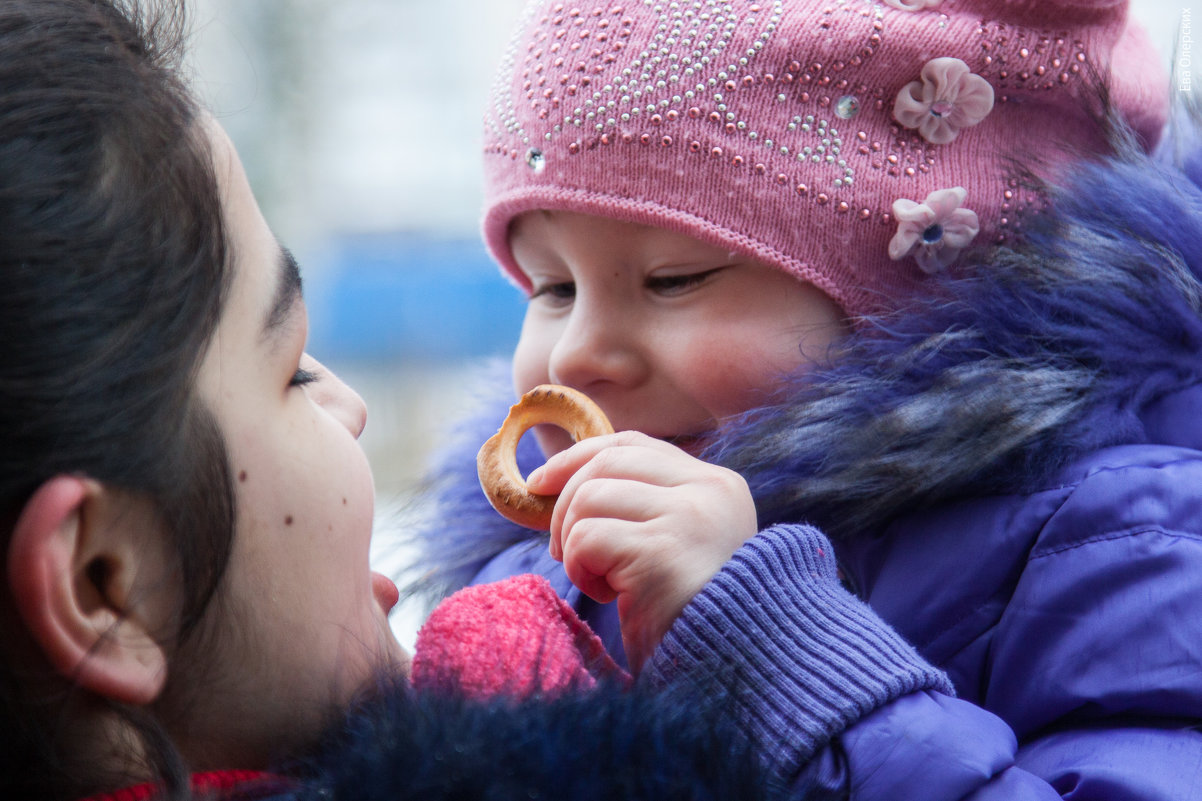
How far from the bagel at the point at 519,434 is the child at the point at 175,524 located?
0.28 metres

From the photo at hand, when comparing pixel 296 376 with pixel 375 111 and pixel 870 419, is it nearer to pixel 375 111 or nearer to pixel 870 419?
pixel 870 419

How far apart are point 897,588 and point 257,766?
0.58 meters

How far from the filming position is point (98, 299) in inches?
22.7

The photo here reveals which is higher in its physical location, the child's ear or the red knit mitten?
the child's ear

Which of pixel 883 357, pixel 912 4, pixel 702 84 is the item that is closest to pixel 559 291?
pixel 702 84

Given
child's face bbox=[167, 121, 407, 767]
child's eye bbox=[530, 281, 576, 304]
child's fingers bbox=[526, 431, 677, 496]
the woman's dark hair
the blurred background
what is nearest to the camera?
the woman's dark hair

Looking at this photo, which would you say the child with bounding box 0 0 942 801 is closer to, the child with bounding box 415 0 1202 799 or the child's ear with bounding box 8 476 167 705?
the child's ear with bounding box 8 476 167 705

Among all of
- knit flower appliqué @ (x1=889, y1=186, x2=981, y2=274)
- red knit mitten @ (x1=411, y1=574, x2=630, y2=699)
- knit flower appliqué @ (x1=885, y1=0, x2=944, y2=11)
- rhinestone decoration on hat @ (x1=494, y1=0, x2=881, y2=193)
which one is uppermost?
knit flower appliqué @ (x1=885, y1=0, x2=944, y2=11)

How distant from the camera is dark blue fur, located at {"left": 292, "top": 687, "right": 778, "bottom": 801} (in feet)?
1.83

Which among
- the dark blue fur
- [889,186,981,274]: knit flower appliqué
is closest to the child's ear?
the dark blue fur

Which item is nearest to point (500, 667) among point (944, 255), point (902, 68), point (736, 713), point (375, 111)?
point (736, 713)

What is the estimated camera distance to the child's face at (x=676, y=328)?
1.09m

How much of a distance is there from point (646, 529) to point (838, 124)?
539 mm

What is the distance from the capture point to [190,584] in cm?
63
